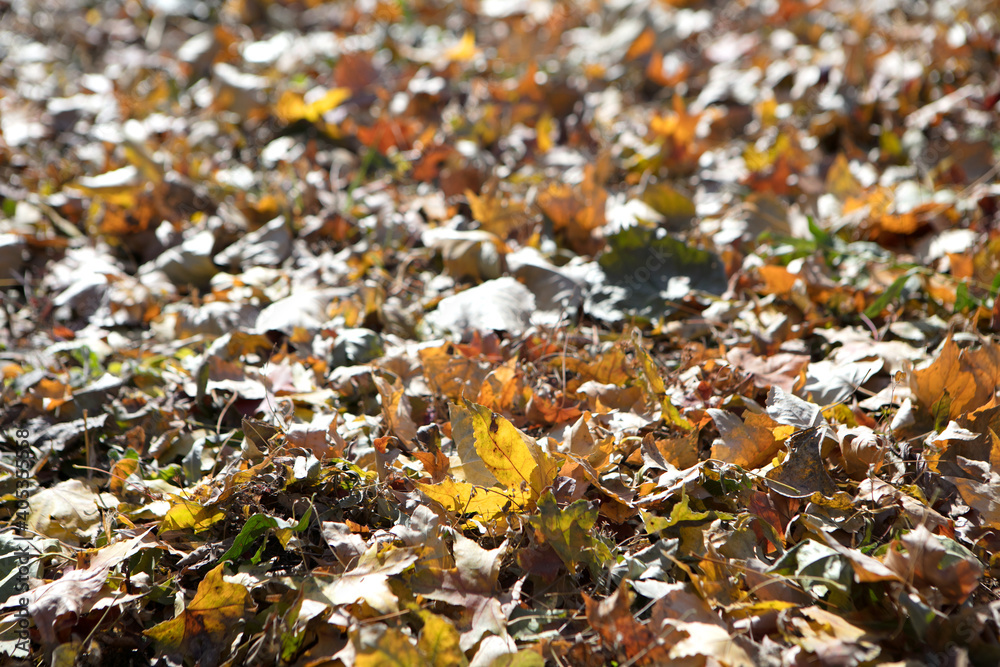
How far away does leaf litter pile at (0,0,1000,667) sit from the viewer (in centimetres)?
103

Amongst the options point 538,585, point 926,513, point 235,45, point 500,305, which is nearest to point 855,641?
point 926,513

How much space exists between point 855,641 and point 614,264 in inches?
42.3

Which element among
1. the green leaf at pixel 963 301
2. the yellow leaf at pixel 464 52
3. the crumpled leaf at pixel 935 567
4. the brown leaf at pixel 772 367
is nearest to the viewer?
the crumpled leaf at pixel 935 567

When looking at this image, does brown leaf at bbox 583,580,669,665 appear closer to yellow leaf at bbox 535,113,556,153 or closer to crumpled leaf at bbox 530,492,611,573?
crumpled leaf at bbox 530,492,611,573

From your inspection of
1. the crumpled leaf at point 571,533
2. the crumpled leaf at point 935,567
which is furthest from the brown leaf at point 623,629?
the crumpled leaf at point 935,567

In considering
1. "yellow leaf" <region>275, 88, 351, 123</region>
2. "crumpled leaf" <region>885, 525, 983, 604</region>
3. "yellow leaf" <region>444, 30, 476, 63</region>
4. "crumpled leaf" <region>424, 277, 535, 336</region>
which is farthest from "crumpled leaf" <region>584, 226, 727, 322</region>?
"yellow leaf" <region>444, 30, 476, 63</region>

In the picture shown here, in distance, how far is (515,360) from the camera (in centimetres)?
141

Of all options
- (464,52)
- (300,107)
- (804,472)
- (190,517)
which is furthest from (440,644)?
(464,52)

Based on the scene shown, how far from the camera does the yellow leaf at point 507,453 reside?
3.72 feet

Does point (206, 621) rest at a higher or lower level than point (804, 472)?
lower

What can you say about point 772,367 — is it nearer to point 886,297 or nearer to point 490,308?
Result: point 886,297

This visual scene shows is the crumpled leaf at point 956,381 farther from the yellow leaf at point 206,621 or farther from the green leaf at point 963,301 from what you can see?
the yellow leaf at point 206,621

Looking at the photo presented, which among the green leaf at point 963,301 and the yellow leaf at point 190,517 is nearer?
the yellow leaf at point 190,517

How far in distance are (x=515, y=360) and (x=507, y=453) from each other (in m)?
0.31
